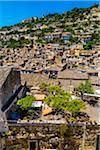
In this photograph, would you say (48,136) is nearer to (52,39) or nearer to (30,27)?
(52,39)

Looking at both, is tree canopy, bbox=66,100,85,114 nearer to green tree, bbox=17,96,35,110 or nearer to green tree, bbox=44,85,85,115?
green tree, bbox=44,85,85,115

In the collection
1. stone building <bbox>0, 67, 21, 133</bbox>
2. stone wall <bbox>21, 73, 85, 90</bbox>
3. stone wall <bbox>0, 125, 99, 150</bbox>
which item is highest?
stone wall <bbox>21, 73, 85, 90</bbox>

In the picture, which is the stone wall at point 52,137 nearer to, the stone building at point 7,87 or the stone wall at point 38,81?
the stone building at point 7,87

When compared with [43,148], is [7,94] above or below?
above

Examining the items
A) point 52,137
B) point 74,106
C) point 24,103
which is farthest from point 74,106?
point 52,137

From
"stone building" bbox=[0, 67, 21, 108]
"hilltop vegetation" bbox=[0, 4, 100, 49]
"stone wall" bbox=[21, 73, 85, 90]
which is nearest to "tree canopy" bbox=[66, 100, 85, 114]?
"stone building" bbox=[0, 67, 21, 108]

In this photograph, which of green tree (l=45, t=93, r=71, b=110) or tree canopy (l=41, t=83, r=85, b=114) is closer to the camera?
tree canopy (l=41, t=83, r=85, b=114)

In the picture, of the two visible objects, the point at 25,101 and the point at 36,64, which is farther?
the point at 36,64

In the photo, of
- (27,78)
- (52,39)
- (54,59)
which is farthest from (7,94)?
(52,39)

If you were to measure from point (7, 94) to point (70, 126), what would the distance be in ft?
12.1

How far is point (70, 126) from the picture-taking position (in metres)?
8.70

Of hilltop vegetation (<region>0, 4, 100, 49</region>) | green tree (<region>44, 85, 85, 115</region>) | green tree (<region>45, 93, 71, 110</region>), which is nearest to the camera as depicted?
green tree (<region>44, 85, 85, 115</region>)

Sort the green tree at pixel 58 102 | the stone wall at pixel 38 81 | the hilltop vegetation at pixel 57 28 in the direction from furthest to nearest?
the hilltop vegetation at pixel 57 28 → the stone wall at pixel 38 81 → the green tree at pixel 58 102

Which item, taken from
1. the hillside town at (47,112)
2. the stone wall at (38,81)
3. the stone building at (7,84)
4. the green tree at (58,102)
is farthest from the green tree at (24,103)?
the stone wall at (38,81)
